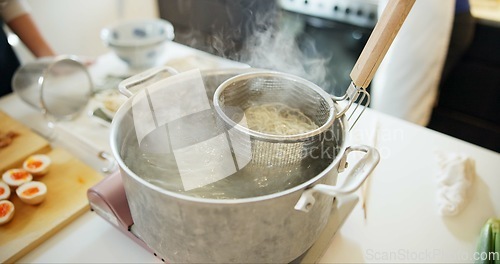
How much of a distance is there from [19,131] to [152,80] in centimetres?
50

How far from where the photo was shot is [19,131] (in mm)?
937

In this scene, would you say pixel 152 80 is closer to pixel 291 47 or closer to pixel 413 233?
pixel 291 47

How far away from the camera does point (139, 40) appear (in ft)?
4.08

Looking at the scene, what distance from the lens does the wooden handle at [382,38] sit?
47 cm

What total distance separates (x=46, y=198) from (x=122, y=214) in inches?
9.8

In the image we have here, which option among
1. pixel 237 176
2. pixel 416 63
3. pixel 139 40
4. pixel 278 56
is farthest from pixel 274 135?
pixel 416 63

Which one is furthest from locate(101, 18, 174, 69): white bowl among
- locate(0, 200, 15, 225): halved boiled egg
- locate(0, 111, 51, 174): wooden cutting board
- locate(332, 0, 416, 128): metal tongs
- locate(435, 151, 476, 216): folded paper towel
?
locate(435, 151, 476, 216): folded paper towel

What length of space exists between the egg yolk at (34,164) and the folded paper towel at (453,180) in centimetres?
94

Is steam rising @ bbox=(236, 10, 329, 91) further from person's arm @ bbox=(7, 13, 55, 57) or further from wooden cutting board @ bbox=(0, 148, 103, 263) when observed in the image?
person's arm @ bbox=(7, 13, 55, 57)

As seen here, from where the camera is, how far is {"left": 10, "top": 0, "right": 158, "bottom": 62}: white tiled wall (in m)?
2.02

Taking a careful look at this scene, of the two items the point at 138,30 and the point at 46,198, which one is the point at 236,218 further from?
the point at 138,30

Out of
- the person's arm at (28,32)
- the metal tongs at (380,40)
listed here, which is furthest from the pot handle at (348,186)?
the person's arm at (28,32)

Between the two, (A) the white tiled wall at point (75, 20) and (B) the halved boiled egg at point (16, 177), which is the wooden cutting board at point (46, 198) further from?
(A) the white tiled wall at point (75, 20)

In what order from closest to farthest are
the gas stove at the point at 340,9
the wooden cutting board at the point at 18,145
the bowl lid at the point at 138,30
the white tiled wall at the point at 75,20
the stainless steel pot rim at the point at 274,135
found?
the stainless steel pot rim at the point at 274,135, the wooden cutting board at the point at 18,145, the bowl lid at the point at 138,30, the gas stove at the point at 340,9, the white tiled wall at the point at 75,20
